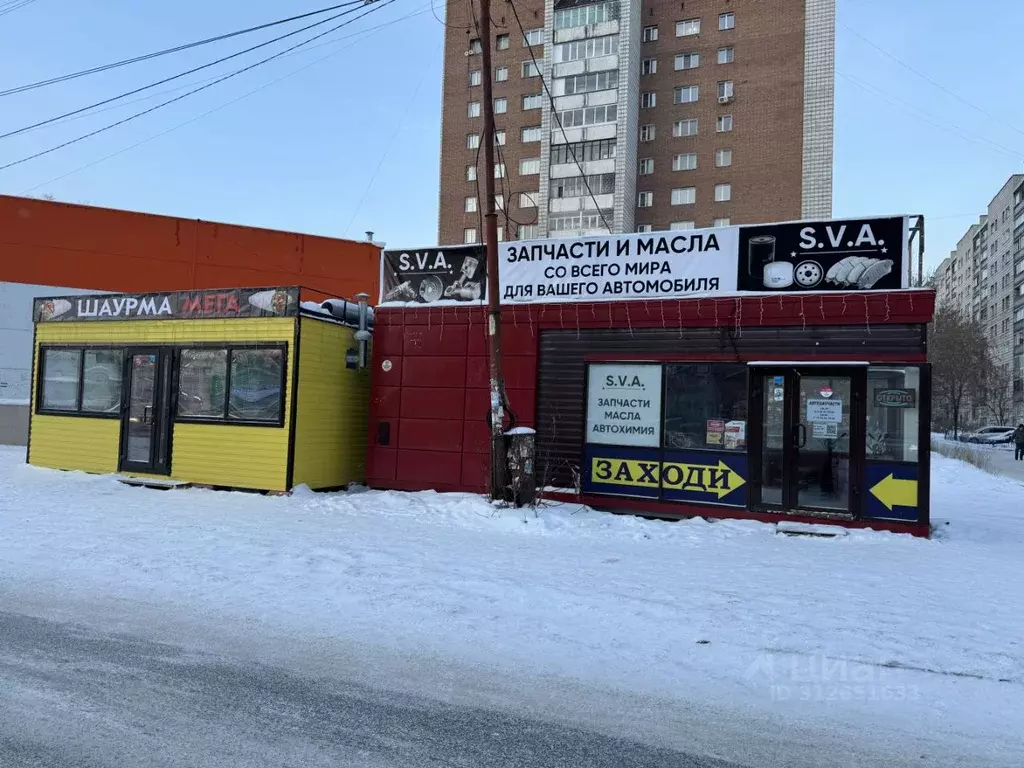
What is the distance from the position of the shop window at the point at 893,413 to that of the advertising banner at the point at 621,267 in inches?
90.8

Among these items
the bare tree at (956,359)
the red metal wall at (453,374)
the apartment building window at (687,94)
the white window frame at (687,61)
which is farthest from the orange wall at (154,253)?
the bare tree at (956,359)

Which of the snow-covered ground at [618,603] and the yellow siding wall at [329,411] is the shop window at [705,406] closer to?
the snow-covered ground at [618,603]

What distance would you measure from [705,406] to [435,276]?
496cm

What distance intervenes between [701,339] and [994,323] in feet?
300

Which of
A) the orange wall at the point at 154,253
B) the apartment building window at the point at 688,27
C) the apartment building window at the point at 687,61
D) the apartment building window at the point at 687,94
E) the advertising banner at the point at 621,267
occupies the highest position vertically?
the apartment building window at the point at 688,27

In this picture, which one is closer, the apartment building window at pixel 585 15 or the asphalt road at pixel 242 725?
the asphalt road at pixel 242 725

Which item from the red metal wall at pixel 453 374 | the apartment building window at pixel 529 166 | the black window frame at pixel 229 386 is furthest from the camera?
the apartment building window at pixel 529 166

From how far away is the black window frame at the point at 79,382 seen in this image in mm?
12711

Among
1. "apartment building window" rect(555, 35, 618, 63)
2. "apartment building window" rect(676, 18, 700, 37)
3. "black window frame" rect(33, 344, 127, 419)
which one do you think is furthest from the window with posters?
"apartment building window" rect(676, 18, 700, 37)

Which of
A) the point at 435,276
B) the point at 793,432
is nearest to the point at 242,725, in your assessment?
the point at 793,432

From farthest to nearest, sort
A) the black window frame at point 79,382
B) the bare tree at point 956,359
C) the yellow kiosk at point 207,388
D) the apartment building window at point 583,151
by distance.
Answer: the bare tree at point 956,359, the apartment building window at point 583,151, the black window frame at point 79,382, the yellow kiosk at point 207,388

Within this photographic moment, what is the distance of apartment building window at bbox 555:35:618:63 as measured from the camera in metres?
44.8

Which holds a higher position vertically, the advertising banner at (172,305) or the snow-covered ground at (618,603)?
the advertising banner at (172,305)

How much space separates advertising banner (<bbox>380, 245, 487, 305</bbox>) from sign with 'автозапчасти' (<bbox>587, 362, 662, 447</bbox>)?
242 centimetres
